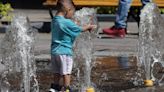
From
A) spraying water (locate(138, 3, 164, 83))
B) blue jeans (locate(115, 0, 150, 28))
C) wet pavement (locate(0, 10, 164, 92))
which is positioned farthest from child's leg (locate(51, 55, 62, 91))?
blue jeans (locate(115, 0, 150, 28))

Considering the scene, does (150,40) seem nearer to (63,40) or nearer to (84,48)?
(84,48)

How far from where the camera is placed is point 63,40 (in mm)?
5805

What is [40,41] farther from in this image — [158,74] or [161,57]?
[158,74]

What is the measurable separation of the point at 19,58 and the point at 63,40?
1.43m

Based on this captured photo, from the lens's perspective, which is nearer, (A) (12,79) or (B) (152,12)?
Answer: (A) (12,79)

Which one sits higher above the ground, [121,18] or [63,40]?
[63,40]

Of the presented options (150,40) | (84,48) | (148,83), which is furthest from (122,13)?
(148,83)

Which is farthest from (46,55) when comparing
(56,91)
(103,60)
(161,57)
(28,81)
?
(56,91)

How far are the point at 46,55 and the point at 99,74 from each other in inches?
76.0

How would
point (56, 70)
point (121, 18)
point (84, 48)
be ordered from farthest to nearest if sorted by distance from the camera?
1. point (121, 18)
2. point (84, 48)
3. point (56, 70)

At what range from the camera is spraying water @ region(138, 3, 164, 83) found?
7.81 m

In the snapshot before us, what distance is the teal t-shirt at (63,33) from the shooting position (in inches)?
227

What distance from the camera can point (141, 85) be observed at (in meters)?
Result: 6.56

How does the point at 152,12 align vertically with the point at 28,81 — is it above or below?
above
